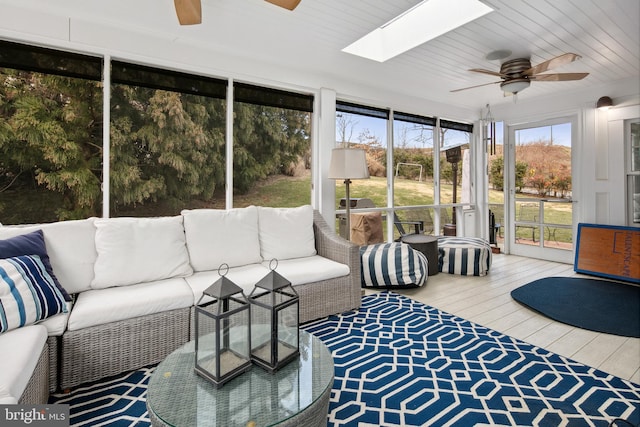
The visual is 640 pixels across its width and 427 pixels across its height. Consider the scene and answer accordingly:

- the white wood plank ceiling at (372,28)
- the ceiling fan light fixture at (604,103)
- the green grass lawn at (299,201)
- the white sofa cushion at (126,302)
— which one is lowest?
the white sofa cushion at (126,302)

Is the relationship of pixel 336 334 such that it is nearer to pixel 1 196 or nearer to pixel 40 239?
pixel 40 239

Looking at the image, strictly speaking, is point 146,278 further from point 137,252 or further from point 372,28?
point 372,28

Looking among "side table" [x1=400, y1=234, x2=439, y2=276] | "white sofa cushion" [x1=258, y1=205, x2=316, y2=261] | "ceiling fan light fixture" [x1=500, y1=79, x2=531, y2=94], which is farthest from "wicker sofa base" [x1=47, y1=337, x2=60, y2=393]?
"ceiling fan light fixture" [x1=500, y1=79, x2=531, y2=94]

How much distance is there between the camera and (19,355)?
4.67ft

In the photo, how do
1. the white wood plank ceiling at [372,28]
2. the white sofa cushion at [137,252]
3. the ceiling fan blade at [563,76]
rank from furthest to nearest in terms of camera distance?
1. the ceiling fan blade at [563,76]
2. the white wood plank ceiling at [372,28]
3. the white sofa cushion at [137,252]

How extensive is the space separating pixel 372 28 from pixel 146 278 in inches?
108

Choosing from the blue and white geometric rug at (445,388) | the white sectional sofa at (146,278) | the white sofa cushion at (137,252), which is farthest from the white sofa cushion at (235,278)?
the blue and white geometric rug at (445,388)

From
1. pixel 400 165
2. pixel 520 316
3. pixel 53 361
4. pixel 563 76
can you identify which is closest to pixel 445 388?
pixel 520 316

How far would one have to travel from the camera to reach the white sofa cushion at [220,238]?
2723mm

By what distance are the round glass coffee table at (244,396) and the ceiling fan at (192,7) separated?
2004 millimetres

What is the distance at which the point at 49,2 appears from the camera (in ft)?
8.21

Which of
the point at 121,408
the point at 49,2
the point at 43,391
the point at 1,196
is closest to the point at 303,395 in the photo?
the point at 121,408

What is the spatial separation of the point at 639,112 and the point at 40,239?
21.0ft

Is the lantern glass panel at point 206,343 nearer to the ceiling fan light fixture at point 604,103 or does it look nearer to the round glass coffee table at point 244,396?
the round glass coffee table at point 244,396
